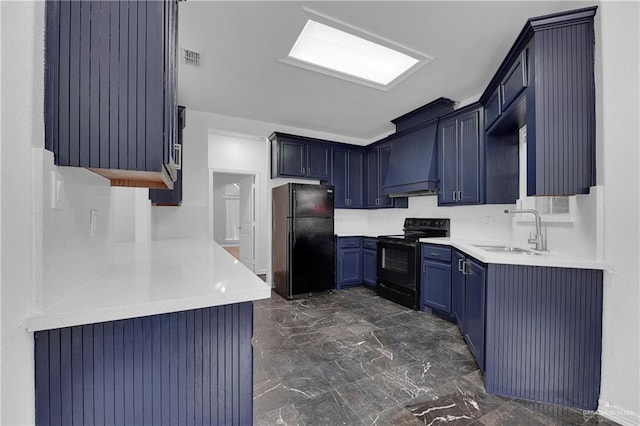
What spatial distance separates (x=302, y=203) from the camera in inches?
152

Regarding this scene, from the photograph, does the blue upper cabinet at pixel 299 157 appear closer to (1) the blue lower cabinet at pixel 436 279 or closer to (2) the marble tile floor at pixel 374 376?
(1) the blue lower cabinet at pixel 436 279

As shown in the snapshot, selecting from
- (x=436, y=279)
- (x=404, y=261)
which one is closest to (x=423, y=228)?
(x=404, y=261)

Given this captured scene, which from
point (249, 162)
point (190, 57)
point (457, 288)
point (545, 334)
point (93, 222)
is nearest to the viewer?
point (93, 222)

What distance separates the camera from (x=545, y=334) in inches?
67.0

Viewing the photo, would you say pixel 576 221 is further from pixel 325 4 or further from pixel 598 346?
pixel 325 4

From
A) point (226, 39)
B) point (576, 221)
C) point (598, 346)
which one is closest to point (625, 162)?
point (576, 221)

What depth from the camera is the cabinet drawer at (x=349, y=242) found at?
4297 mm

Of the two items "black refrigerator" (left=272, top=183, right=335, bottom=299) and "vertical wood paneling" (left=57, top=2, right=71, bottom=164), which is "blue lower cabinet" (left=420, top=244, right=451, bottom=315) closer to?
"black refrigerator" (left=272, top=183, right=335, bottom=299)

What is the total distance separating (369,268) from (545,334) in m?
2.62

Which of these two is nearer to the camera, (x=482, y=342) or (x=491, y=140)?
(x=482, y=342)

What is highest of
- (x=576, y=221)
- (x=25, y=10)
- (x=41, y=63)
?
(x=25, y=10)

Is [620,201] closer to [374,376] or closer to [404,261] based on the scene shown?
[374,376]

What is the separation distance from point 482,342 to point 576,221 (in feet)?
3.41

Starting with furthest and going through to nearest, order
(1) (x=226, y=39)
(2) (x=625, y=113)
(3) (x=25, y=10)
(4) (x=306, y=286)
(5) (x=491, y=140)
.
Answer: (4) (x=306, y=286) < (5) (x=491, y=140) < (1) (x=226, y=39) < (2) (x=625, y=113) < (3) (x=25, y=10)
